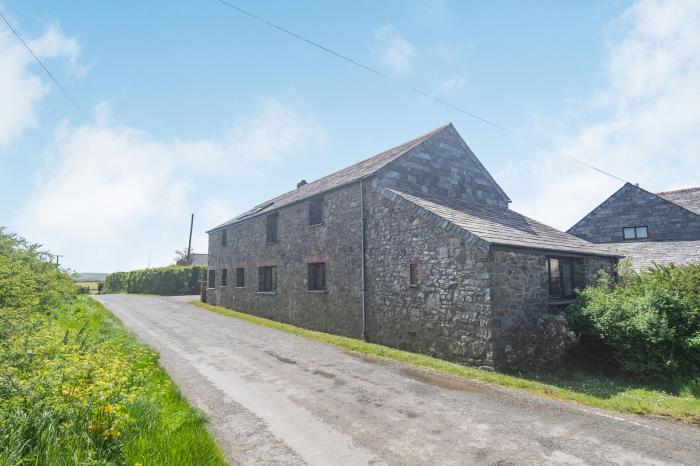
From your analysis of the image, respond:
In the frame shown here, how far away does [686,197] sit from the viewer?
20766 mm

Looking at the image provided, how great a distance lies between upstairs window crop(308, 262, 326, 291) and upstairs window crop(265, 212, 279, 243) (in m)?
3.89

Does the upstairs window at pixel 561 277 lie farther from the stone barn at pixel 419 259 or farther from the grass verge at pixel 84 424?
the grass verge at pixel 84 424

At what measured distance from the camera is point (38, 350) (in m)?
4.85

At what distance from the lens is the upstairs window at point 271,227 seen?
60.6ft

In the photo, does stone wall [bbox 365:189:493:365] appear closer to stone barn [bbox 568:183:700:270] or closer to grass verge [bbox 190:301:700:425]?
grass verge [bbox 190:301:700:425]

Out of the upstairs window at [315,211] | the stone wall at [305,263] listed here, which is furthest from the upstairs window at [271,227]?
the upstairs window at [315,211]

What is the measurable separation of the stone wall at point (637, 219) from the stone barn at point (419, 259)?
10.2 metres

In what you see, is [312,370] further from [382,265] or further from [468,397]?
[382,265]

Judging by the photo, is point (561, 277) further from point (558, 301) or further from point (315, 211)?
point (315, 211)

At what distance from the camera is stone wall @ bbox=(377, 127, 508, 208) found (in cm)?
1370

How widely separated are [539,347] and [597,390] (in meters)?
1.35

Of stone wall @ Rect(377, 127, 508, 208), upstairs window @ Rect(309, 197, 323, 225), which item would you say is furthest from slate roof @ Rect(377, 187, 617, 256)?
upstairs window @ Rect(309, 197, 323, 225)

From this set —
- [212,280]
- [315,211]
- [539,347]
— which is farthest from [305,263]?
[212,280]

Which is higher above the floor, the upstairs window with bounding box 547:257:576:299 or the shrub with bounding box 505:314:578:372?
the upstairs window with bounding box 547:257:576:299
